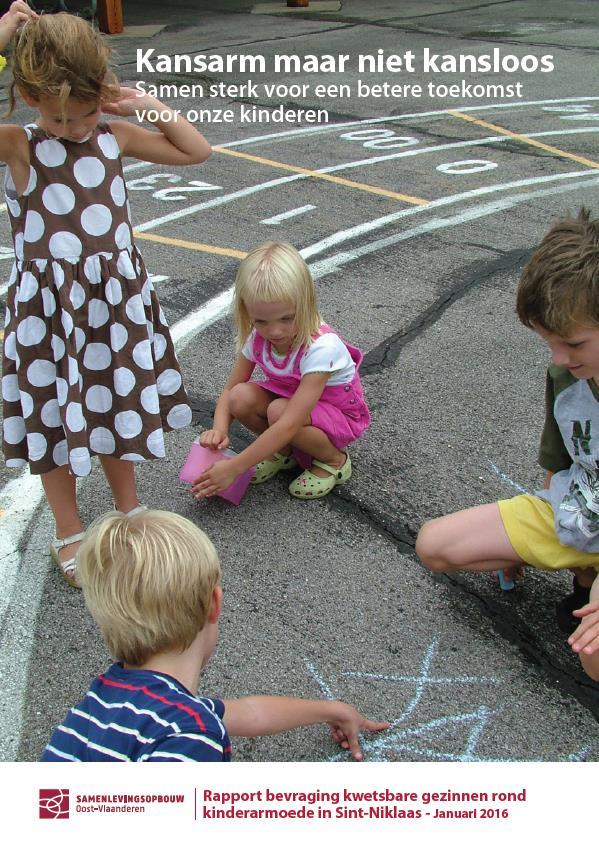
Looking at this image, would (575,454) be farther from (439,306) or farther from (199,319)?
(199,319)

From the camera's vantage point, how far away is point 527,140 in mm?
8055

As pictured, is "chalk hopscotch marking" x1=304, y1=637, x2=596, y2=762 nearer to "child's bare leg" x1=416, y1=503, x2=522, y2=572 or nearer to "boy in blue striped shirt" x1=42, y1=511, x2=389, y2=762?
"child's bare leg" x1=416, y1=503, x2=522, y2=572

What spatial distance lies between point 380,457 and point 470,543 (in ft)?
3.00

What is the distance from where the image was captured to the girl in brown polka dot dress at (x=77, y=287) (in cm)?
259

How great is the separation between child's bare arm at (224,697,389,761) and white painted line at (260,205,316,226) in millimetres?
4327

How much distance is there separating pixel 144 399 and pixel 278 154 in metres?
5.36

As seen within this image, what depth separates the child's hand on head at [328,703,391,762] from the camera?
226 centimetres

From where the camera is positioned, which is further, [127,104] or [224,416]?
[224,416]

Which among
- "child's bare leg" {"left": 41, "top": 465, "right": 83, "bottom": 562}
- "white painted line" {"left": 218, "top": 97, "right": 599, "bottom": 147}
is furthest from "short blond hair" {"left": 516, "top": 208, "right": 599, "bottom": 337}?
"white painted line" {"left": 218, "top": 97, "right": 599, "bottom": 147}

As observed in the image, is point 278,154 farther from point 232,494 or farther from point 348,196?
point 232,494

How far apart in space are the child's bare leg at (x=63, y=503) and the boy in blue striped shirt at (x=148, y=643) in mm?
1082

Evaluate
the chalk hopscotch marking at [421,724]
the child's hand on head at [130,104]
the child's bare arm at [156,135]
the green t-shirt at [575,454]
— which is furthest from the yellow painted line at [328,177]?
the chalk hopscotch marking at [421,724]

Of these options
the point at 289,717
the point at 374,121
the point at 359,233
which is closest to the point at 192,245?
the point at 359,233
